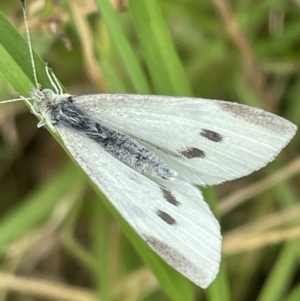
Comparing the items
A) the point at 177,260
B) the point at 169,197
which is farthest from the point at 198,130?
the point at 177,260

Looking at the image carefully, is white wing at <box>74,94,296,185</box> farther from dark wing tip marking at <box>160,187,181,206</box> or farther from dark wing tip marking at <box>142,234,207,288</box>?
dark wing tip marking at <box>142,234,207,288</box>

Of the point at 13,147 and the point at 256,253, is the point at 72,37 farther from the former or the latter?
the point at 256,253

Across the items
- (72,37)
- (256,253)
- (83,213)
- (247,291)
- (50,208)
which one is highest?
(72,37)

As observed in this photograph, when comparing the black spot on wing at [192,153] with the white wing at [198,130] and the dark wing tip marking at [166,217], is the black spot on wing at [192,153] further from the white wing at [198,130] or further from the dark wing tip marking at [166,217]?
the dark wing tip marking at [166,217]

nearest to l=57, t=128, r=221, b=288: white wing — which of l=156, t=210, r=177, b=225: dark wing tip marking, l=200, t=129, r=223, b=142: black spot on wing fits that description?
l=156, t=210, r=177, b=225: dark wing tip marking

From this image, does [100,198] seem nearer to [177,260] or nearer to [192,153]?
[192,153]

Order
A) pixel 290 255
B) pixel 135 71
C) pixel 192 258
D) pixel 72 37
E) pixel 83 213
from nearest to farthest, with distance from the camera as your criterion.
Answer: pixel 192 258 < pixel 135 71 < pixel 290 255 < pixel 72 37 < pixel 83 213

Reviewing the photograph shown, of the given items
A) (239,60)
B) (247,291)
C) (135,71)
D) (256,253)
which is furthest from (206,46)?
(247,291)

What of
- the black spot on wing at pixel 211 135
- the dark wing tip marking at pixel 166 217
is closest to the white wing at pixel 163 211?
the dark wing tip marking at pixel 166 217
